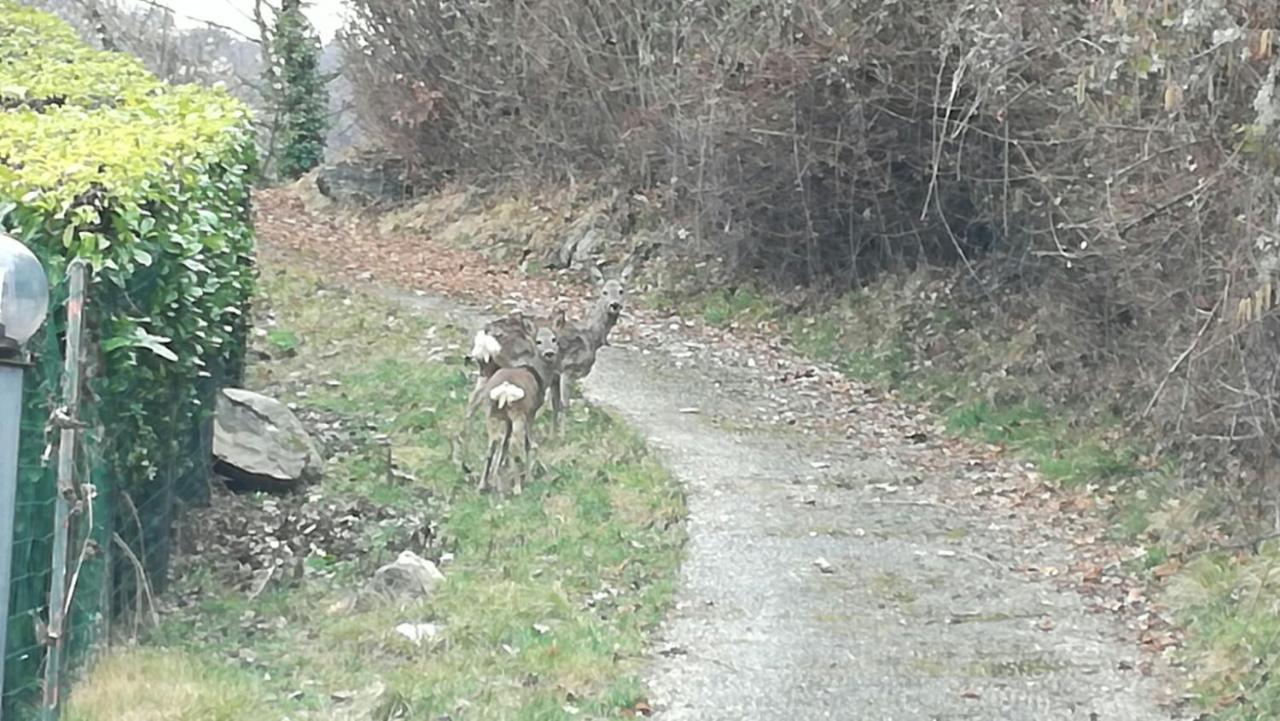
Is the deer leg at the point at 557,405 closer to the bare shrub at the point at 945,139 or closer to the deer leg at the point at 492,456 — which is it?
the deer leg at the point at 492,456

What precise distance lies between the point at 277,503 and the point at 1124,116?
612 cm

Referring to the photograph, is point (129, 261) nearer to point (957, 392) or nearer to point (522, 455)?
point (522, 455)

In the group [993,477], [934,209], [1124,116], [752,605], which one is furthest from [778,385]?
[752,605]

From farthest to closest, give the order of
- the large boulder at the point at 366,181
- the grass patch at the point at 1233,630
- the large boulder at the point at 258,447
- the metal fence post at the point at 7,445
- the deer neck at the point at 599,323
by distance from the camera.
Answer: the large boulder at the point at 366,181, the deer neck at the point at 599,323, the large boulder at the point at 258,447, the grass patch at the point at 1233,630, the metal fence post at the point at 7,445

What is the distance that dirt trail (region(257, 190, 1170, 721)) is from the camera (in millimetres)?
8289

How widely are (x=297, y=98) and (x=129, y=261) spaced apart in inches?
1122

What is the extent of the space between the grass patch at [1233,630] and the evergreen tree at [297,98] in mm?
27059

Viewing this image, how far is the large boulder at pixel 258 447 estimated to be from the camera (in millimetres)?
11453

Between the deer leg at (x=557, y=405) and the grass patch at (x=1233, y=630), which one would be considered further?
the deer leg at (x=557, y=405)

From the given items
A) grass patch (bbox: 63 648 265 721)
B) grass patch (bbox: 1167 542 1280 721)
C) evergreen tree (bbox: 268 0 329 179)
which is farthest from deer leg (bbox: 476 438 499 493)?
evergreen tree (bbox: 268 0 329 179)

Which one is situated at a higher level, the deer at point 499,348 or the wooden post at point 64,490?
the wooden post at point 64,490

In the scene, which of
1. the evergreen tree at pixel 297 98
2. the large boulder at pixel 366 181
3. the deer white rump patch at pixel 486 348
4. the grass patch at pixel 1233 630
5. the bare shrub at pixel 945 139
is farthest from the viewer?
the evergreen tree at pixel 297 98

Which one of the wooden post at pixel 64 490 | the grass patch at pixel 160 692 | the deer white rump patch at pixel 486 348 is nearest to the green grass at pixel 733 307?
the deer white rump patch at pixel 486 348

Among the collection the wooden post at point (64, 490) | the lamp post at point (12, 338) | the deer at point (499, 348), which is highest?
the lamp post at point (12, 338)
